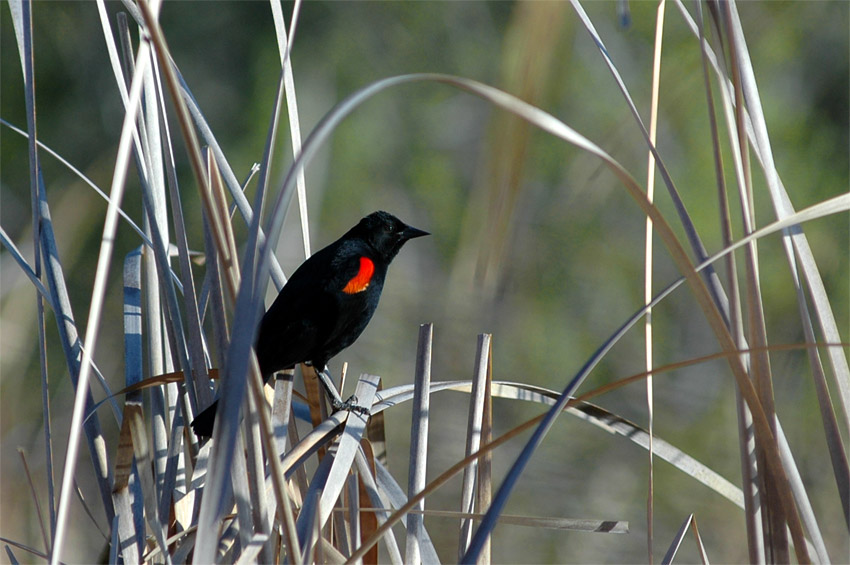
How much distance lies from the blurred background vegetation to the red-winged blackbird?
1.68 m

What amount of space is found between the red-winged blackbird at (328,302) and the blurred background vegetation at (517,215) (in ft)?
5.51

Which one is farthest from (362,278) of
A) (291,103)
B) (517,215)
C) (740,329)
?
(517,215)

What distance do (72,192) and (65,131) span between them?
193 cm

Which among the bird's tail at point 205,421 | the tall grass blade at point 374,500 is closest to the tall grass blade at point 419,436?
the tall grass blade at point 374,500

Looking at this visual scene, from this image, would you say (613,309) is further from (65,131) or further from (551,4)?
(65,131)

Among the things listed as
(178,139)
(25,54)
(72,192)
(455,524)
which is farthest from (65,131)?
(25,54)

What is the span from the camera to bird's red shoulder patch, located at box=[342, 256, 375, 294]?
1.86m

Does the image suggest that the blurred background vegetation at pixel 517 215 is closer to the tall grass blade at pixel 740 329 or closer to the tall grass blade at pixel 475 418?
the tall grass blade at pixel 475 418

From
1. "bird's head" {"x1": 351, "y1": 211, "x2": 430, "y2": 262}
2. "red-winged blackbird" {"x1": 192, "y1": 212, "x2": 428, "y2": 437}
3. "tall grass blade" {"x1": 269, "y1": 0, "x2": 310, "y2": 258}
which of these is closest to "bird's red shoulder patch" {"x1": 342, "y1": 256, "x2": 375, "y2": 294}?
"red-winged blackbird" {"x1": 192, "y1": 212, "x2": 428, "y2": 437}

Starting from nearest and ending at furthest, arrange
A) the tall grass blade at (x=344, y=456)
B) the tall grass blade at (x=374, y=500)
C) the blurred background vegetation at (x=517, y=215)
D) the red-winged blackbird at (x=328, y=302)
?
the tall grass blade at (x=344, y=456), the tall grass blade at (x=374, y=500), the red-winged blackbird at (x=328, y=302), the blurred background vegetation at (x=517, y=215)

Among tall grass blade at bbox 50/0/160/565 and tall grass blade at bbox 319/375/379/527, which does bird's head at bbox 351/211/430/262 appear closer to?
tall grass blade at bbox 319/375/379/527

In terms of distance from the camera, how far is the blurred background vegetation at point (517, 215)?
459 centimetres

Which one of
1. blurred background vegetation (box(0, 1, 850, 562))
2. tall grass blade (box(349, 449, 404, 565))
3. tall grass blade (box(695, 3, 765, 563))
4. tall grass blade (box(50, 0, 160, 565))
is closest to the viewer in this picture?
tall grass blade (box(50, 0, 160, 565))

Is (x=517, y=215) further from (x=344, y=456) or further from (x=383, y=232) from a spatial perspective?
(x=344, y=456)
